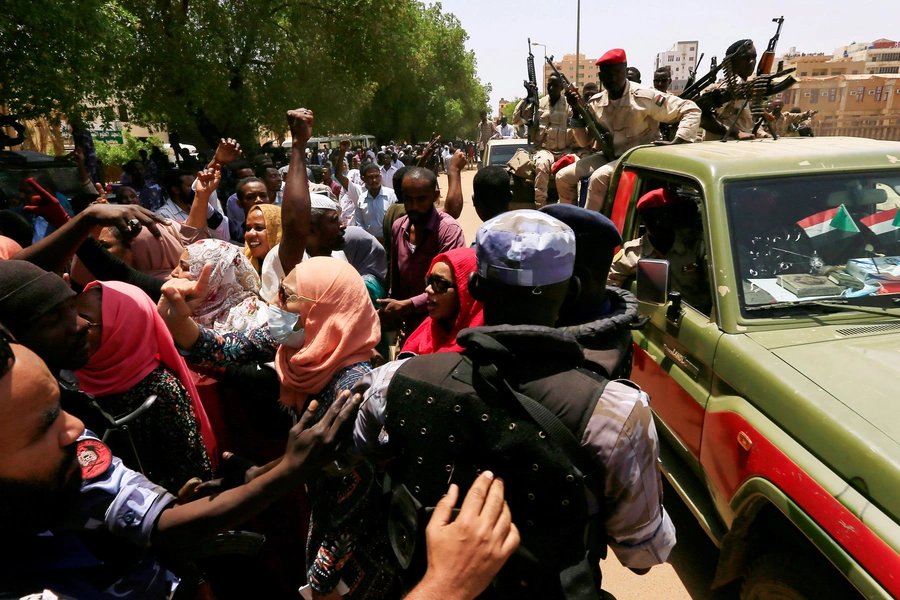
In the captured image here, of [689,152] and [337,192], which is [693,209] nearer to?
[689,152]

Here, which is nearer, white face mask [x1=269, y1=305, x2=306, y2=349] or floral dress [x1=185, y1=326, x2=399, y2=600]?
→ floral dress [x1=185, y1=326, x2=399, y2=600]

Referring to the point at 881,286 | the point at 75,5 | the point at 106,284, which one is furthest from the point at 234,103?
the point at 881,286

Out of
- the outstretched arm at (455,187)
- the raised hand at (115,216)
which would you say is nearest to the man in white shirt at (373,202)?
the outstretched arm at (455,187)

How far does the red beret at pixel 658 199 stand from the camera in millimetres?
3207

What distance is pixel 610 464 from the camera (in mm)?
1216

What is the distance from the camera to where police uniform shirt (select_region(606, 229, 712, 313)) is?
9.00ft

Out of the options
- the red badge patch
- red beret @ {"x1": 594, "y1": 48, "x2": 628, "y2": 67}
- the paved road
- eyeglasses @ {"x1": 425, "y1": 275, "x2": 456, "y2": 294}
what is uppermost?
red beret @ {"x1": 594, "y1": 48, "x2": 628, "y2": 67}

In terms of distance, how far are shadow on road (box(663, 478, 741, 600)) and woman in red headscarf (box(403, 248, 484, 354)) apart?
5.43 feet

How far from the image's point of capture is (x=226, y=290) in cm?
278

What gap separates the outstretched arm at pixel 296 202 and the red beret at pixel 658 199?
1.88 m

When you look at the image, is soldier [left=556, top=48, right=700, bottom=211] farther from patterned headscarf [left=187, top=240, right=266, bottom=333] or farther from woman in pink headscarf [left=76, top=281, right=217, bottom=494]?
woman in pink headscarf [left=76, top=281, right=217, bottom=494]

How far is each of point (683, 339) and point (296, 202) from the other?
191 centimetres

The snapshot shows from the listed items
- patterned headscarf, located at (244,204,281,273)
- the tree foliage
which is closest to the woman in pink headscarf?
patterned headscarf, located at (244,204,281,273)

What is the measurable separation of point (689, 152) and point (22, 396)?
3094 mm
